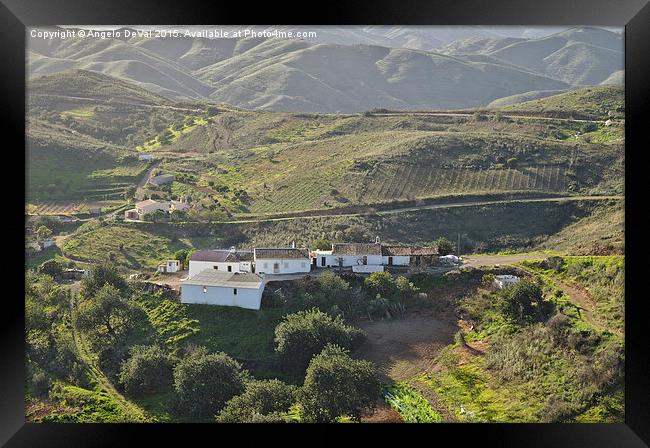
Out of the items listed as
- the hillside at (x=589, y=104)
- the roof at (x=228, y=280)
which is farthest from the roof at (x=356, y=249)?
the hillside at (x=589, y=104)

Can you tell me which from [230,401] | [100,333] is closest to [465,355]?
[230,401]

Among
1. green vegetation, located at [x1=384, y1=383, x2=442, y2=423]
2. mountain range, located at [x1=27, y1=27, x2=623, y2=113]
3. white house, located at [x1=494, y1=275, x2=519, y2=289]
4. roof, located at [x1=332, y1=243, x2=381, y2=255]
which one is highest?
mountain range, located at [x1=27, y1=27, x2=623, y2=113]

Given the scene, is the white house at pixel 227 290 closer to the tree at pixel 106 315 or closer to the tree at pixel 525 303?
the tree at pixel 106 315

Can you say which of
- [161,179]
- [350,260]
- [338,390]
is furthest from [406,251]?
[161,179]

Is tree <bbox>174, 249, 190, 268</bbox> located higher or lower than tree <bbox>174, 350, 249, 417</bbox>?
higher

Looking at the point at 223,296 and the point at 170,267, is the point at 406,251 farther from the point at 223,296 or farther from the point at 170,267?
the point at 170,267

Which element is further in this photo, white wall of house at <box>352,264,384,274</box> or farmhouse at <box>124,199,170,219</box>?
farmhouse at <box>124,199,170,219</box>

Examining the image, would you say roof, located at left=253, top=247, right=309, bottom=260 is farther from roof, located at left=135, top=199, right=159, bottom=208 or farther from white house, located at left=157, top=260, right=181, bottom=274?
roof, located at left=135, top=199, right=159, bottom=208

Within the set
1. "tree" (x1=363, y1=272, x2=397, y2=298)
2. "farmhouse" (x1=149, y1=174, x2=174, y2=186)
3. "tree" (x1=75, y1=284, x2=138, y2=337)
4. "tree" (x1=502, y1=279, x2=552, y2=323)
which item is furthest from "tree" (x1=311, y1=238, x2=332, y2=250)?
"farmhouse" (x1=149, y1=174, x2=174, y2=186)
